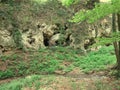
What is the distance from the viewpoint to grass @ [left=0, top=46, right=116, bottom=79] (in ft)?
53.5

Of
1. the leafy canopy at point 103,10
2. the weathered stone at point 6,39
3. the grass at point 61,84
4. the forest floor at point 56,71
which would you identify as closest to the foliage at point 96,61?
the forest floor at point 56,71

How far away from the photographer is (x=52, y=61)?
17.7 m

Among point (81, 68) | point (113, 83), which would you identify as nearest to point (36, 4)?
point (81, 68)

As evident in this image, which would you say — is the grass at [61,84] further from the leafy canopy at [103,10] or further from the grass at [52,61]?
the leafy canopy at [103,10]

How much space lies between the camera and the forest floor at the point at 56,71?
41.3 feet

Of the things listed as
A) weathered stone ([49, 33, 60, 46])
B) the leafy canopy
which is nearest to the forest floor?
weathered stone ([49, 33, 60, 46])

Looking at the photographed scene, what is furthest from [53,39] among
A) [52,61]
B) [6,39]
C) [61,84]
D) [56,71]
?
[61,84]

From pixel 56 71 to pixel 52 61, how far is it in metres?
1.55

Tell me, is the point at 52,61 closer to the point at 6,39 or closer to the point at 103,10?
the point at 6,39

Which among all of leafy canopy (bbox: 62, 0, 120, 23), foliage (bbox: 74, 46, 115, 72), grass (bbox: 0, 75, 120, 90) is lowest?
grass (bbox: 0, 75, 120, 90)

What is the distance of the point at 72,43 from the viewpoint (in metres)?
21.8

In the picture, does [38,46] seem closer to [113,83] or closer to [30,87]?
[30,87]

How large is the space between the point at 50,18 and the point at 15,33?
13.6 feet

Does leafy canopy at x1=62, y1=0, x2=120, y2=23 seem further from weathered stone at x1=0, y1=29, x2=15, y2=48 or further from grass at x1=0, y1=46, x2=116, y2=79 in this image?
weathered stone at x1=0, y1=29, x2=15, y2=48
